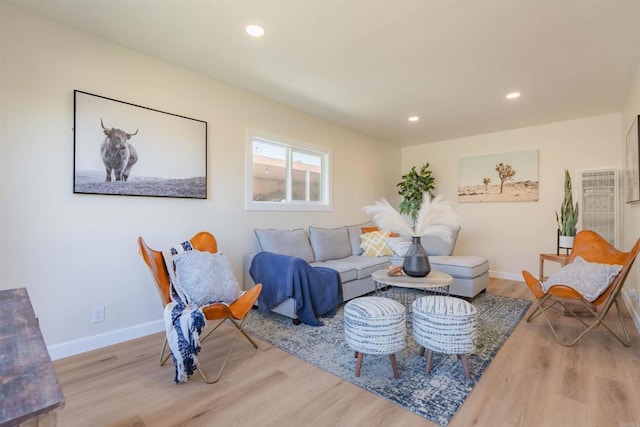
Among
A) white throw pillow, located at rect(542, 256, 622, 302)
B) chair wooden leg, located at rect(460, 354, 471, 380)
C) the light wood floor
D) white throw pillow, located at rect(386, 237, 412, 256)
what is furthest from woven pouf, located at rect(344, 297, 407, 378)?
white throw pillow, located at rect(386, 237, 412, 256)

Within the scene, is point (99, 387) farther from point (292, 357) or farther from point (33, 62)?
point (33, 62)

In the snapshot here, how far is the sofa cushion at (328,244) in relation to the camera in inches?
154

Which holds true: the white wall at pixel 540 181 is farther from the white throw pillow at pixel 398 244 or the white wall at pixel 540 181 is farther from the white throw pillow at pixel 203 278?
the white throw pillow at pixel 203 278

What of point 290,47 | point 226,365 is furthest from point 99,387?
point 290,47

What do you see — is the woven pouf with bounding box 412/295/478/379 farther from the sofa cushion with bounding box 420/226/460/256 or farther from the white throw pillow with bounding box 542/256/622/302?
the sofa cushion with bounding box 420/226/460/256

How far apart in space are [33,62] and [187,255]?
1711 millimetres

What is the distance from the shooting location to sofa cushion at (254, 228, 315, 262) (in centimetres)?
340

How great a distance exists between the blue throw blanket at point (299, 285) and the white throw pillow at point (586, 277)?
6.49 feet

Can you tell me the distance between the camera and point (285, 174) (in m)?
4.06

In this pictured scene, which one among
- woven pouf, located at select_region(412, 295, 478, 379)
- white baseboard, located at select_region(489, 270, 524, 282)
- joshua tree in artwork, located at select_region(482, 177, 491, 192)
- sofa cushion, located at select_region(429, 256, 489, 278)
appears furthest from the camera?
joshua tree in artwork, located at select_region(482, 177, 491, 192)

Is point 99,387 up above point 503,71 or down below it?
below

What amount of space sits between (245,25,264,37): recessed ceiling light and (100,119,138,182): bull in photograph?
1264 millimetres

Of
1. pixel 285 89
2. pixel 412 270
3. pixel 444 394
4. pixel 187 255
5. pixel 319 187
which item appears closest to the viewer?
pixel 444 394

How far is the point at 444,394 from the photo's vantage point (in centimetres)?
181
